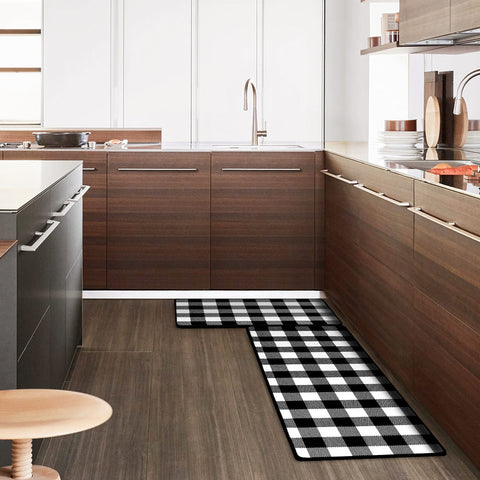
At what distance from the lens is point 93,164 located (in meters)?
4.48

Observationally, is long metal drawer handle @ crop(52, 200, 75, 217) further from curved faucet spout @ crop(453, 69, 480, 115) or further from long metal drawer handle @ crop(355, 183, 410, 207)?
curved faucet spout @ crop(453, 69, 480, 115)

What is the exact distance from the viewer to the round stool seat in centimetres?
148

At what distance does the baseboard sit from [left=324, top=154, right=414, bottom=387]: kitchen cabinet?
0.85ft

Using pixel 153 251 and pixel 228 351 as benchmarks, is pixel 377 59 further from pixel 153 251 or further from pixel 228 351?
pixel 228 351

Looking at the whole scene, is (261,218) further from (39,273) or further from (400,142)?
(39,273)

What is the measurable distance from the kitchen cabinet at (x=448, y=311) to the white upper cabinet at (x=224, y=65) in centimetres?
438

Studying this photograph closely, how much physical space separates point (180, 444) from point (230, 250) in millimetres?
2043

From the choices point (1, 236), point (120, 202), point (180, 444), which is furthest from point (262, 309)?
point (1, 236)

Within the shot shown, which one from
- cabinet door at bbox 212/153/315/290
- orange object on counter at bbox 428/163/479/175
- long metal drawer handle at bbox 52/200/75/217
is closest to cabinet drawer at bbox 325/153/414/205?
orange object on counter at bbox 428/163/479/175

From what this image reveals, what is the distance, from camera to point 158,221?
453 centimetres

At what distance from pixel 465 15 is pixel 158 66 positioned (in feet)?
13.9

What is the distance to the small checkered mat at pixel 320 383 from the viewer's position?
8.55 feet

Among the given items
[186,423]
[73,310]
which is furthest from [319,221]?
[186,423]

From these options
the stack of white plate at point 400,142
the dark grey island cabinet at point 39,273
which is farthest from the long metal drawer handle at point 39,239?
the stack of white plate at point 400,142
